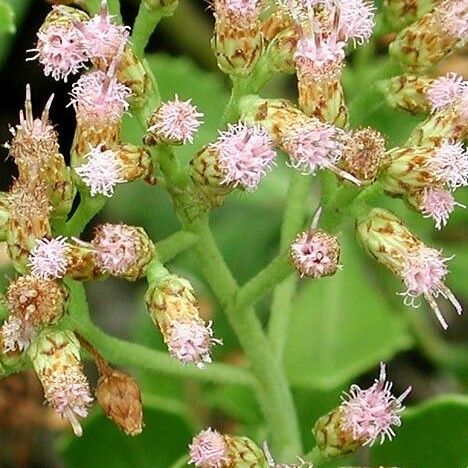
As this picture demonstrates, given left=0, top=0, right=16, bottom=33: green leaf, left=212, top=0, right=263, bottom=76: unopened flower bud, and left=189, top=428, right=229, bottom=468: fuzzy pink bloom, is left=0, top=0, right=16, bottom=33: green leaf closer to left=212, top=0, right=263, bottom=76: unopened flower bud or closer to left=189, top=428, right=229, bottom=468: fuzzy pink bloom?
left=212, top=0, right=263, bottom=76: unopened flower bud

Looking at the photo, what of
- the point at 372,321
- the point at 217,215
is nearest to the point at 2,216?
the point at 372,321

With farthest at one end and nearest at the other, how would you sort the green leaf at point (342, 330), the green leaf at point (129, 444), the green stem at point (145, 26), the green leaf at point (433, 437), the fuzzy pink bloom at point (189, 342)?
1. the green leaf at point (342, 330)
2. the green leaf at point (129, 444)
3. the green leaf at point (433, 437)
4. the green stem at point (145, 26)
5. the fuzzy pink bloom at point (189, 342)

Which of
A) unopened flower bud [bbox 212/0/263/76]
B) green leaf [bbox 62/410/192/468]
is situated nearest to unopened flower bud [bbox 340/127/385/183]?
unopened flower bud [bbox 212/0/263/76]

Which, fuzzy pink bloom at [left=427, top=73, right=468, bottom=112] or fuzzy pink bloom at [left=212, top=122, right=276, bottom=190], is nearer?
fuzzy pink bloom at [left=212, top=122, right=276, bottom=190]

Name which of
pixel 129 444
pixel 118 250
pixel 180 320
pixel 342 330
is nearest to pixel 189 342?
pixel 180 320

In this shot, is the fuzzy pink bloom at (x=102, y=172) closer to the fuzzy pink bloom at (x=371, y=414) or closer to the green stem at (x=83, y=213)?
the green stem at (x=83, y=213)

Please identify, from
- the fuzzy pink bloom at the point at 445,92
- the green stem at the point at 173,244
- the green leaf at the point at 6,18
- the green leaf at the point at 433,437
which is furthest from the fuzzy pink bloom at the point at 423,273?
the green leaf at the point at 6,18
